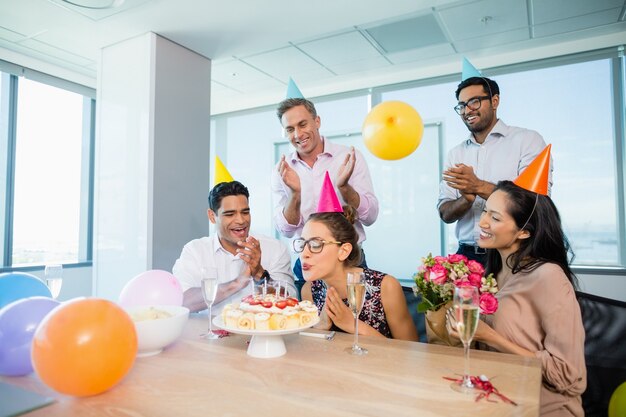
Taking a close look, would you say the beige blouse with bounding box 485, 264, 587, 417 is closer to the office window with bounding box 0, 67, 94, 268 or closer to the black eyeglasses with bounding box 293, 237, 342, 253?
the black eyeglasses with bounding box 293, 237, 342, 253

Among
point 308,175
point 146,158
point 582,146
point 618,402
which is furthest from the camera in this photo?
point 582,146

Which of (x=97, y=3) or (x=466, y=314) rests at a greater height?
(x=97, y=3)

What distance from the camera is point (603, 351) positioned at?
145 centimetres

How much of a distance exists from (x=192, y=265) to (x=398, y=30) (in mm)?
2504

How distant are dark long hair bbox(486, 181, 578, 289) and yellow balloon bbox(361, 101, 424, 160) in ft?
3.13

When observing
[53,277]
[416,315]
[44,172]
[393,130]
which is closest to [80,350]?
[53,277]

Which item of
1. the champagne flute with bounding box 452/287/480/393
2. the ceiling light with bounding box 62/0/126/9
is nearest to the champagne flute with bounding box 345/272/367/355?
the champagne flute with bounding box 452/287/480/393

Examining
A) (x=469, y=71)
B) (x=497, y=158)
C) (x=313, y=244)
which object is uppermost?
(x=469, y=71)

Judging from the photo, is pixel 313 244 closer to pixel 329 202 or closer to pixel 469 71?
pixel 329 202

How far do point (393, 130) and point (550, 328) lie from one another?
1.44 m

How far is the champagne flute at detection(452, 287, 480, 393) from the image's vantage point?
0.96 m

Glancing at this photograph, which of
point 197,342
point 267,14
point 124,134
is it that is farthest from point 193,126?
point 197,342

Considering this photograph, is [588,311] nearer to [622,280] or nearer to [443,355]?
[443,355]

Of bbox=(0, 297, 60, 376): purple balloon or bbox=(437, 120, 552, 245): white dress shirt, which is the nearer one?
bbox=(0, 297, 60, 376): purple balloon
